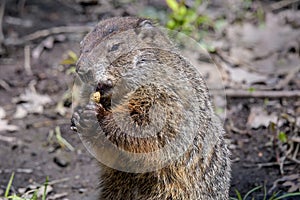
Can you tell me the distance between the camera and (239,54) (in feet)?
21.9

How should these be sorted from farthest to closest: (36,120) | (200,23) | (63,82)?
(200,23) → (63,82) → (36,120)

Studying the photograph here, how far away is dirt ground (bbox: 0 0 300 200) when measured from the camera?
16.3 ft

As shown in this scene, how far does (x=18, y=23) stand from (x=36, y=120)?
1992 mm

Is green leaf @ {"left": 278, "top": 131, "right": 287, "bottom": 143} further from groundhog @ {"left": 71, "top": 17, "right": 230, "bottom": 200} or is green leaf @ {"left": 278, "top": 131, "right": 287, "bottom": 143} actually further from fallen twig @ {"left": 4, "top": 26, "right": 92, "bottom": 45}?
fallen twig @ {"left": 4, "top": 26, "right": 92, "bottom": 45}

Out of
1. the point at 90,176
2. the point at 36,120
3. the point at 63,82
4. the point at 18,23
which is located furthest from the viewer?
the point at 18,23

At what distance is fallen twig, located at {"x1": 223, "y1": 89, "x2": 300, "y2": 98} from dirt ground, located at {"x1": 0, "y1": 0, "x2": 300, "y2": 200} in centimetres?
1

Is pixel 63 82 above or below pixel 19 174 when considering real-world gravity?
above

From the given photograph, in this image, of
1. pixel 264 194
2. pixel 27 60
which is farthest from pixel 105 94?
pixel 27 60

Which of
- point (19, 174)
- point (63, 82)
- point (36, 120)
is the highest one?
point (63, 82)

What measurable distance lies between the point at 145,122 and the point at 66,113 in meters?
2.50

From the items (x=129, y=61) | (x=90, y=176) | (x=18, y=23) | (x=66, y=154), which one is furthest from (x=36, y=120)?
(x=129, y=61)

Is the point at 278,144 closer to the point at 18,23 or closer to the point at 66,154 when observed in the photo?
the point at 66,154

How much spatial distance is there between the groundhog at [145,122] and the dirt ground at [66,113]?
1077 millimetres

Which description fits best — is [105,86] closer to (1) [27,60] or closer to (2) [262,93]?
(2) [262,93]
